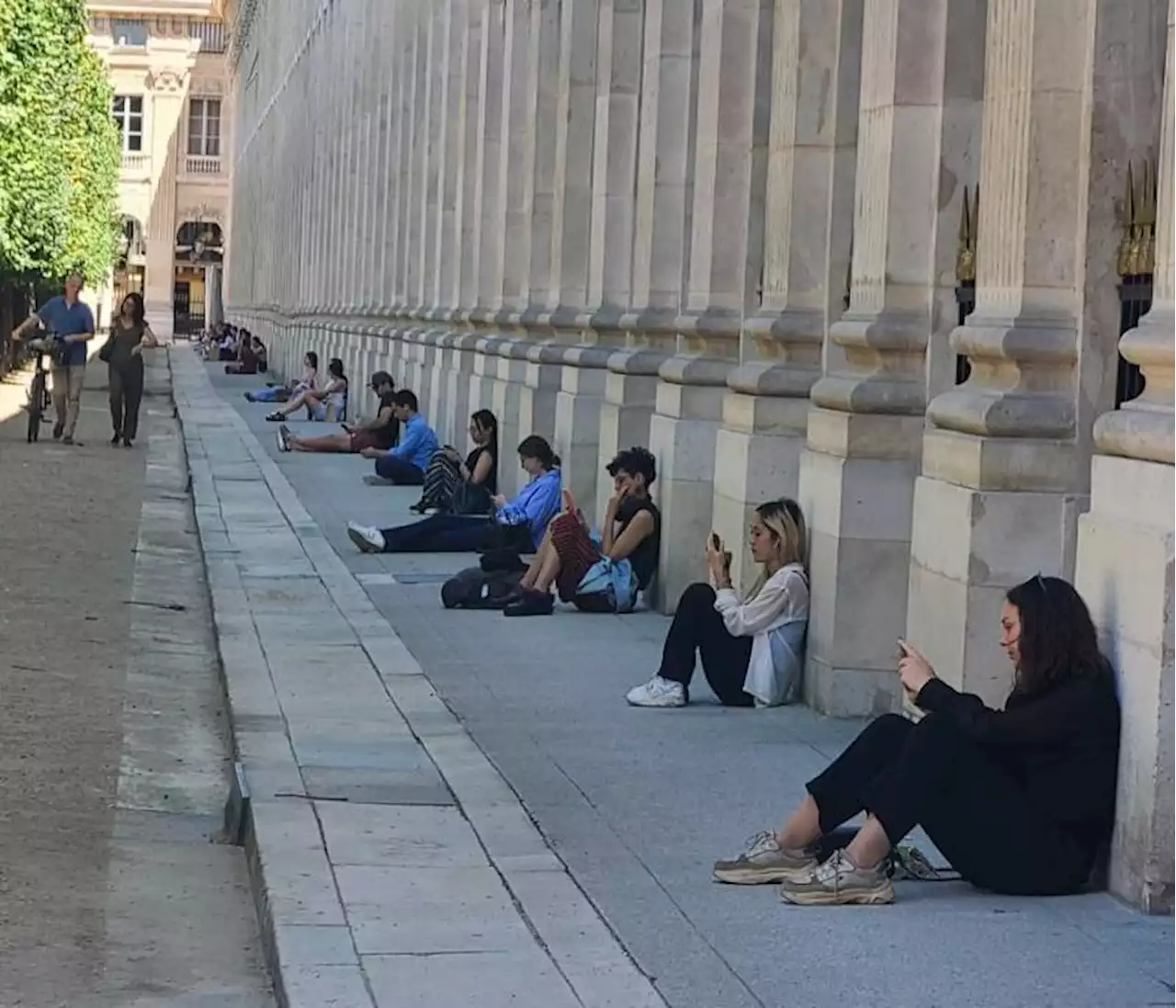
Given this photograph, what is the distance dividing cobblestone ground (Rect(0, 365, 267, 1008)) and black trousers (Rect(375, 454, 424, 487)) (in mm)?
6734

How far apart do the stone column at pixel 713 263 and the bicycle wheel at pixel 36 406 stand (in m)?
17.9

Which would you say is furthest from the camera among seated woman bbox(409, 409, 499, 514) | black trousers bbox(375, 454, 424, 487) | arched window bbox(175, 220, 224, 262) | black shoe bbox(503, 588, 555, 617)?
arched window bbox(175, 220, 224, 262)

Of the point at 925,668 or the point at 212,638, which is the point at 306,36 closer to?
the point at 212,638

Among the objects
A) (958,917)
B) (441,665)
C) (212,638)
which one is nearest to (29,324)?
(212,638)

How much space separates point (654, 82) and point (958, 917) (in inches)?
459

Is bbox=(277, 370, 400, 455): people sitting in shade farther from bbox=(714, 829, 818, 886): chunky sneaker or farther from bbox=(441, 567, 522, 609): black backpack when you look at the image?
bbox=(714, 829, 818, 886): chunky sneaker

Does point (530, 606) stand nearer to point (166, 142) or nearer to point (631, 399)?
point (631, 399)

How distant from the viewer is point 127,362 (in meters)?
32.1

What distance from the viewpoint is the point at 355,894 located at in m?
7.93

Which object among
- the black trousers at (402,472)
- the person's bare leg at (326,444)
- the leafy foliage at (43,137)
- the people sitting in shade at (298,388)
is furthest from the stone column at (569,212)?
the leafy foliage at (43,137)

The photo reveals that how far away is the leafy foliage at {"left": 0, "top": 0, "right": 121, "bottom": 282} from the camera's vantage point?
45875 millimetres

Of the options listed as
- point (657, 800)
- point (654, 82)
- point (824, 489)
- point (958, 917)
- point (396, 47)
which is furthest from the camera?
point (396, 47)

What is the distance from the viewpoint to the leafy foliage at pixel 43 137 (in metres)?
45.9

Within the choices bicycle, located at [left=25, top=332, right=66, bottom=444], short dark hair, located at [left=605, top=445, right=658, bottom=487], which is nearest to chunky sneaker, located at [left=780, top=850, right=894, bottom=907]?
short dark hair, located at [left=605, top=445, right=658, bottom=487]
